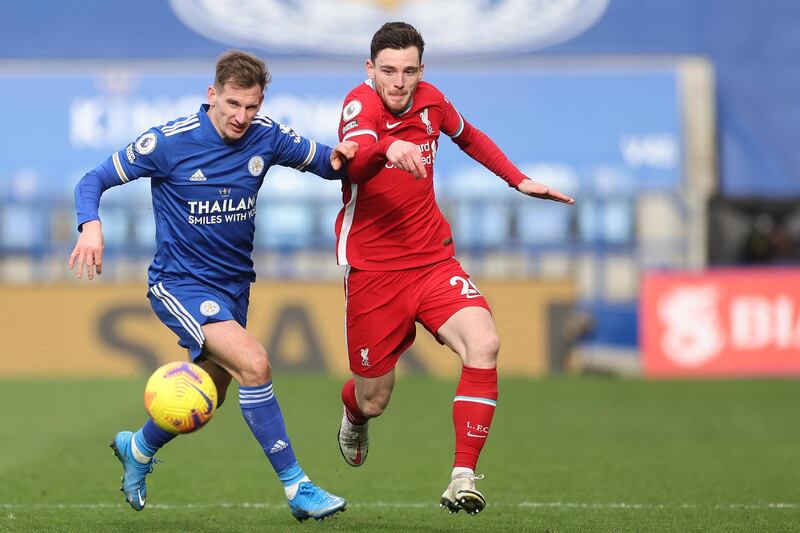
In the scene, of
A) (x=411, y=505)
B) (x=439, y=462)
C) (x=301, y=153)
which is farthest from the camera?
(x=439, y=462)

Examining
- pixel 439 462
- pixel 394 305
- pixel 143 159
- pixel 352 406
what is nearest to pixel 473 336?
pixel 394 305

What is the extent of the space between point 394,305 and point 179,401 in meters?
1.38

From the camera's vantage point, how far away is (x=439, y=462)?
9672 millimetres

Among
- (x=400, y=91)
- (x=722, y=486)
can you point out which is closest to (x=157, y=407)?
(x=400, y=91)

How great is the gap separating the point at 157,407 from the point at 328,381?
31.6ft

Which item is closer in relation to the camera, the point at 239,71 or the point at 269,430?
the point at 239,71

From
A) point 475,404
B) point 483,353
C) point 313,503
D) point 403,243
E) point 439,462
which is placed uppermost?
point 403,243

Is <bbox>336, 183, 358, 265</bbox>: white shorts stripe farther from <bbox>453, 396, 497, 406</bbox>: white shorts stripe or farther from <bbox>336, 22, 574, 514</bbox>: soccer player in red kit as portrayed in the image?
<bbox>453, 396, 497, 406</bbox>: white shorts stripe

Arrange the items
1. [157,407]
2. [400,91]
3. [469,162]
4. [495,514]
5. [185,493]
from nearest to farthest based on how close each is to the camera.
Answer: [157,407] → [400,91] → [495,514] → [185,493] → [469,162]

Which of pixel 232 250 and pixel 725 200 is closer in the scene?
pixel 232 250

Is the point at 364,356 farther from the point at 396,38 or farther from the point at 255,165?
the point at 396,38

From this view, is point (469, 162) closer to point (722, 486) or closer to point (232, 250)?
point (722, 486)

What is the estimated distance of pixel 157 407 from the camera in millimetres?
6109

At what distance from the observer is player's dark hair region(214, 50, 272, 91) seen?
250 inches
